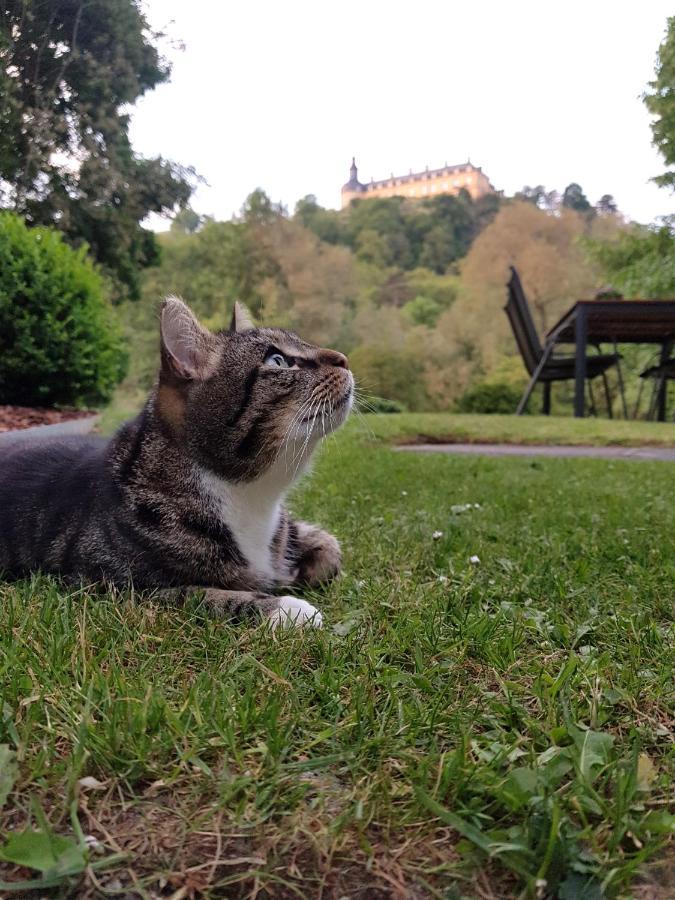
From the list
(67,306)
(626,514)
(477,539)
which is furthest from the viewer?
(67,306)

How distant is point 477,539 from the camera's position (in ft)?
9.53

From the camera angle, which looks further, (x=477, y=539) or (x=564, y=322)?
(x=564, y=322)

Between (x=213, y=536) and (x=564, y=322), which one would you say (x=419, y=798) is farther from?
(x=564, y=322)

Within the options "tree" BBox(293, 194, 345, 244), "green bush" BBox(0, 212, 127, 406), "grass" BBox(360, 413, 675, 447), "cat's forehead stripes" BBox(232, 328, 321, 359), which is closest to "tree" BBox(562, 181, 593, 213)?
"tree" BBox(293, 194, 345, 244)

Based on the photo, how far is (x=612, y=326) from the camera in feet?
36.7

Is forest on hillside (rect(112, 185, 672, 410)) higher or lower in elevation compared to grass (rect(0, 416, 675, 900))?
higher

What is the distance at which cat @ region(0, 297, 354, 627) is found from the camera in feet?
6.48

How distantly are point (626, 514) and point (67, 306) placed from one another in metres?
5.06

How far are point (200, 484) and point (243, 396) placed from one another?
317mm

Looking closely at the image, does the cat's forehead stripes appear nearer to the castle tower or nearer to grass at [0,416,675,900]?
grass at [0,416,675,900]

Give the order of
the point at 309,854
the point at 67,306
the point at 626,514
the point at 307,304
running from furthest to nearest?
the point at 307,304 < the point at 67,306 < the point at 626,514 < the point at 309,854

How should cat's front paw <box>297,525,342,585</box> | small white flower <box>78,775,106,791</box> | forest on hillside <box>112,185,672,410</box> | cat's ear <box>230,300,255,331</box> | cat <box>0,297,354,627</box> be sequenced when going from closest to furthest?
small white flower <box>78,775,106,791</box> → cat <box>0,297,354,627</box> → cat's front paw <box>297,525,342,585</box> → cat's ear <box>230,300,255,331</box> → forest on hillside <box>112,185,672,410</box>

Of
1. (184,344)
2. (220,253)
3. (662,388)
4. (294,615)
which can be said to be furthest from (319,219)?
(294,615)

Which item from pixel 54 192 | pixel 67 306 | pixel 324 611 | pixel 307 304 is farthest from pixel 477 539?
pixel 307 304
